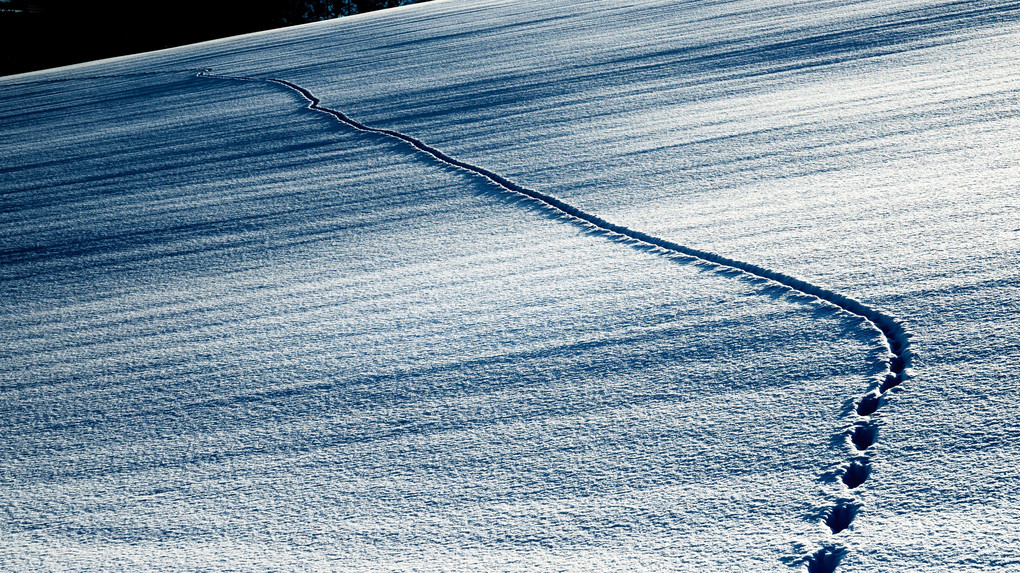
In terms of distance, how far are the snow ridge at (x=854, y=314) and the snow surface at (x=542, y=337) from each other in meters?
0.01

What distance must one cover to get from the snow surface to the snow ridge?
1 cm

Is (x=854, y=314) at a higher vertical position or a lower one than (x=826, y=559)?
higher

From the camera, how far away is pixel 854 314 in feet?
4.19

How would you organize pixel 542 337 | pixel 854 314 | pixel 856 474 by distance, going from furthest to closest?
pixel 542 337, pixel 854 314, pixel 856 474

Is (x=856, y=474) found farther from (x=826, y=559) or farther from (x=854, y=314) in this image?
(x=854, y=314)

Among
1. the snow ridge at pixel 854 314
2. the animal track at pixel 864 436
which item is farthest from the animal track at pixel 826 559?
the animal track at pixel 864 436

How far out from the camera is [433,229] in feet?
6.38

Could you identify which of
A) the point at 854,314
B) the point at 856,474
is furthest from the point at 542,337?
the point at 856,474

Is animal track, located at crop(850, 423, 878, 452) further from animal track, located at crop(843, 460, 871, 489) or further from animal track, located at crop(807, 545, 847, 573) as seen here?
animal track, located at crop(807, 545, 847, 573)

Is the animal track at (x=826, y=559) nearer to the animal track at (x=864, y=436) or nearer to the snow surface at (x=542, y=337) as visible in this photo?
the snow surface at (x=542, y=337)

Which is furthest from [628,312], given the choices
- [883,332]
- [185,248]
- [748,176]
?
[185,248]

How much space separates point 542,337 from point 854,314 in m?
0.42

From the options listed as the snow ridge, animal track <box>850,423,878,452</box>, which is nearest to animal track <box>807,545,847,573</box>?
the snow ridge

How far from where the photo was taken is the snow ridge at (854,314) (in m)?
0.89
